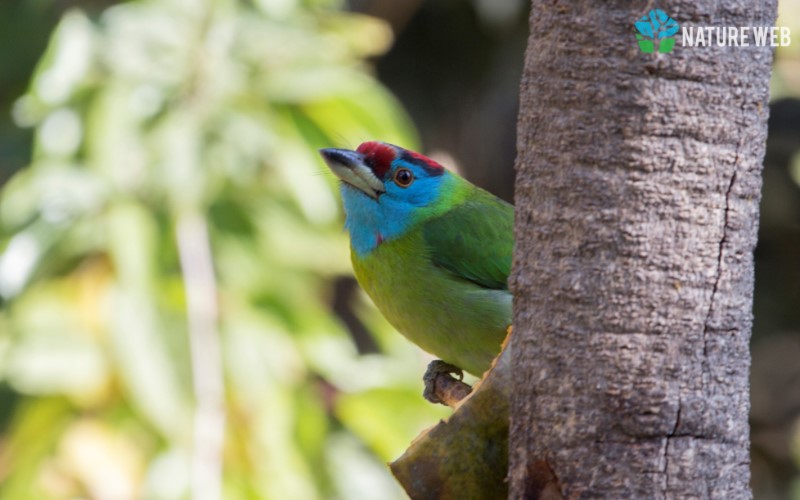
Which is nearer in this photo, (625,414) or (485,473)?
(625,414)

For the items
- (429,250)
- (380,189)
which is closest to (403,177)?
(380,189)

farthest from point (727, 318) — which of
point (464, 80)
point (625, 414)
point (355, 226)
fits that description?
point (464, 80)

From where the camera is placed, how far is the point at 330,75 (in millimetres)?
5215

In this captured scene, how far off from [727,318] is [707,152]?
299 millimetres

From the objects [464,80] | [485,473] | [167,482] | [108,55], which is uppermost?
[464,80]

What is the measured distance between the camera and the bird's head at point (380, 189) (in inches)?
143

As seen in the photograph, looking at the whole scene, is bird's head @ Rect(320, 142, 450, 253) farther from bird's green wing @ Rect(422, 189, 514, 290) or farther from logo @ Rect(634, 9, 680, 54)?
logo @ Rect(634, 9, 680, 54)

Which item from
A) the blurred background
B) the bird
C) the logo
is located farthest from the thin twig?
the logo

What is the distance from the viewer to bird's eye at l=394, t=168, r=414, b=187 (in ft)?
12.2

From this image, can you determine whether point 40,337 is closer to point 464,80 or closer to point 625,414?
point 625,414

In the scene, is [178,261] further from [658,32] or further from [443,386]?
[658,32]

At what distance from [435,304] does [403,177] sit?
523mm

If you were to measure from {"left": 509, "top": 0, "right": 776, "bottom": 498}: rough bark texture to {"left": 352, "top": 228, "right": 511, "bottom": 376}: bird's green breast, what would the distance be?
1.40 m

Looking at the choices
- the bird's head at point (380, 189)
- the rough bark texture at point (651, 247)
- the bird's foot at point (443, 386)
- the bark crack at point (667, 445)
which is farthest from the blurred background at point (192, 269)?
the bark crack at point (667, 445)
